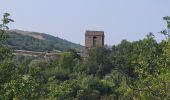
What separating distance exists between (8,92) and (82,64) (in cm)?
6961

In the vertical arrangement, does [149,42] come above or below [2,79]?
above

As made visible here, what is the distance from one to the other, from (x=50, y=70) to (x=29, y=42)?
92.2 metres

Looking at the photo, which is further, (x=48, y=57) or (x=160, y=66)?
(x=48, y=57)

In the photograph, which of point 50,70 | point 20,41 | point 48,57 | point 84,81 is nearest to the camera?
point 84,81

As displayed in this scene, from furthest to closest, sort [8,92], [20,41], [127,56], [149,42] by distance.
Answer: [20,41]
[127,56]
[149,42]
[8,92]

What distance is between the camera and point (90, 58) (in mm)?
86062

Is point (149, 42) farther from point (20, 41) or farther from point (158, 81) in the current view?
point (20, 41)

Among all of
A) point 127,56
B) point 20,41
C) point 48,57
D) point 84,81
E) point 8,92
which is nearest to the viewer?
point 8,92

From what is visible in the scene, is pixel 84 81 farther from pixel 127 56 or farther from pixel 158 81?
pixel 158 81

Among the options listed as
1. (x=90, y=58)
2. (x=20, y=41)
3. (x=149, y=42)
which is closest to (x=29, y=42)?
(x=20, y=41)

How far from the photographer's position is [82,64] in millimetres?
82875

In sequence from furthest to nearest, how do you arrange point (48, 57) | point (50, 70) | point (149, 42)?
point (48, 57), point (50, 70), point (149, 42)

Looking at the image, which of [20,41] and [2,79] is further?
[20,41]

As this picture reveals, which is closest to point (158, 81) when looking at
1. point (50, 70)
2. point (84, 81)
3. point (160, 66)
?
point (160, 66)
